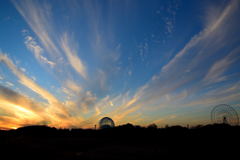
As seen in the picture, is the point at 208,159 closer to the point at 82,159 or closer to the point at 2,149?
the point at 82,159

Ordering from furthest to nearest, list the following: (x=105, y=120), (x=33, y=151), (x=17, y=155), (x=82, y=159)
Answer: (x=105, y=120) < (x=33, y=151) < (x=17, y=155) < (x=82, y=159)

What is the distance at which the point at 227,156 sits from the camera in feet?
38.1

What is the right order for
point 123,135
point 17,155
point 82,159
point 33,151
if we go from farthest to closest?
1. point 123,135
2. point 33,151
3. point 17,155
4. point 82,159

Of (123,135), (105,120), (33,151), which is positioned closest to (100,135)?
(123,135)

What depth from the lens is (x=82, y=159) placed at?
931 centimetres

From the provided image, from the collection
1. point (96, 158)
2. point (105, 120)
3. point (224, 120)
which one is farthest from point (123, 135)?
point (224, 120)

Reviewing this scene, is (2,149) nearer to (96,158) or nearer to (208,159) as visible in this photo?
(96,158)

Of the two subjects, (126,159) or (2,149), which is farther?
(2,149)

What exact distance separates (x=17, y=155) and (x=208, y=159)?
1276 cm

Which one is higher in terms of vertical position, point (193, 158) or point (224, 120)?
point (224, 120)

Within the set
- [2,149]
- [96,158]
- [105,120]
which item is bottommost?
[96,158]

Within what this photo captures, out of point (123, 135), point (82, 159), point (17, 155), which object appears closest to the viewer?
point (82, 159)

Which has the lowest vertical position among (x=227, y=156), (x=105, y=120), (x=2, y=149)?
(x=227, y=156)

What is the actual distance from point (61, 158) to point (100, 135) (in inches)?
715
